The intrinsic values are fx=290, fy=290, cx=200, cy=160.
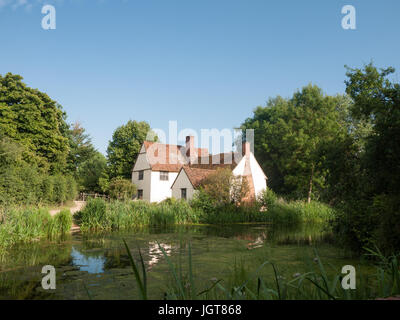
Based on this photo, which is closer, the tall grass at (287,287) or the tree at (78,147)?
the tall grass at (287,287)

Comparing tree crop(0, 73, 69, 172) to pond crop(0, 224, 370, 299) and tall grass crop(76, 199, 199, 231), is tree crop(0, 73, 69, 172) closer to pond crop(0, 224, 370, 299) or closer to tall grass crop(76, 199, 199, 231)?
tall grass crop(76, 199, 199, 231)

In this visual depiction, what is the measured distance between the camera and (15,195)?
771 inches

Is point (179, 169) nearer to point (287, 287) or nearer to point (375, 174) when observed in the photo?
point (375, 174)

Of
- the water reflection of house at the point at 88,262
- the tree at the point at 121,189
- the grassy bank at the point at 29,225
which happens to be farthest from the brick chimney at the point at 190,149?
the water reflection of house at the point at 88,262

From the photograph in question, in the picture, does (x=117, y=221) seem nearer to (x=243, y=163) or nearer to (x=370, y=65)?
(x=370, y=65)

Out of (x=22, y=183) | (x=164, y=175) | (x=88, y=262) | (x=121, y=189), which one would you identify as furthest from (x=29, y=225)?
(x=164, y=175)

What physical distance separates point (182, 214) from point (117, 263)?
12800 mm

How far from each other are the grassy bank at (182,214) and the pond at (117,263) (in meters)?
3.80

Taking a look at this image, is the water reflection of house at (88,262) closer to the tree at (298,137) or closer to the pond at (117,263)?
→ the pond at (117,263)

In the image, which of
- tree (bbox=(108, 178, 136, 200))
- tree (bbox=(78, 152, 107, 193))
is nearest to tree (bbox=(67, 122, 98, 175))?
tree (bbox=(78, 152, 107, 193))

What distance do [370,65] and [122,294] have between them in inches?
397

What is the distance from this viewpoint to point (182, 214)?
70.6 feet

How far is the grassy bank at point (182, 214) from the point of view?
17281 mm
